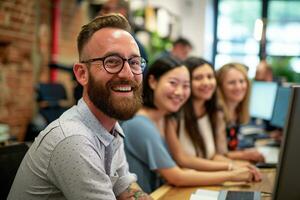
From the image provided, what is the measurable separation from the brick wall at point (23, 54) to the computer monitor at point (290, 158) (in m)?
3.02

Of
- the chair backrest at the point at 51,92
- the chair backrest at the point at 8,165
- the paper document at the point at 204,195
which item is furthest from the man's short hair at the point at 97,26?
the chair backrest at the point at 51,92

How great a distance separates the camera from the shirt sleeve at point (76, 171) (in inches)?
43.7

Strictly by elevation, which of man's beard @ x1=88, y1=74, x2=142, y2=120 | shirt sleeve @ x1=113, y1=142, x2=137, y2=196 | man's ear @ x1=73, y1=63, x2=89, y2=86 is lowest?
shirt sleeve @ x1=113, y1=142, x2=137, y2=196

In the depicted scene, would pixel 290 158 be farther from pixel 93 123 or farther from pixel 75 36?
pixel 75 36

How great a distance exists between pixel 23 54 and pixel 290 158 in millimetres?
3517

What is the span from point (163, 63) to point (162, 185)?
624 mm

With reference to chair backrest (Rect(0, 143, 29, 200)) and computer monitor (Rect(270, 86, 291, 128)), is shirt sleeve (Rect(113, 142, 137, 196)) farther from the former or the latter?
computer monitor (Rect(270, 86, 291, 128))

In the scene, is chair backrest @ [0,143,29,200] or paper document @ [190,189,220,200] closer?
chair backrest @ [0,143,29,200]

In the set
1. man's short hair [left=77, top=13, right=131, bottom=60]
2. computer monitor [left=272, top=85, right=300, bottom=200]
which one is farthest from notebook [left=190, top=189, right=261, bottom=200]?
man's short hair [left=77, top=13, right=131, bottom=60]

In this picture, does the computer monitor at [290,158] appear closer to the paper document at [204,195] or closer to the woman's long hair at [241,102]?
the paper document at [204,195]

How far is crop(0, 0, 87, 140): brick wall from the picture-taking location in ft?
12.5

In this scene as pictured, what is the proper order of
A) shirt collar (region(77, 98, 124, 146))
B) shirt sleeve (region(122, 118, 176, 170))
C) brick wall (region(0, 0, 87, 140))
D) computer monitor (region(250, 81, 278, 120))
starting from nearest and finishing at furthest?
shirt collar (region(77, 98, 124, 146)) < shirt sleeve (region(122, 118, 176, 170)) < computer monitor (region(250, 81, 278, 120)) < brick wall (region(0, 0, 87, 140))

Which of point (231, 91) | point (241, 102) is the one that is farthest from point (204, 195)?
point (241, 102)

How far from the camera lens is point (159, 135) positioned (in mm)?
2002
